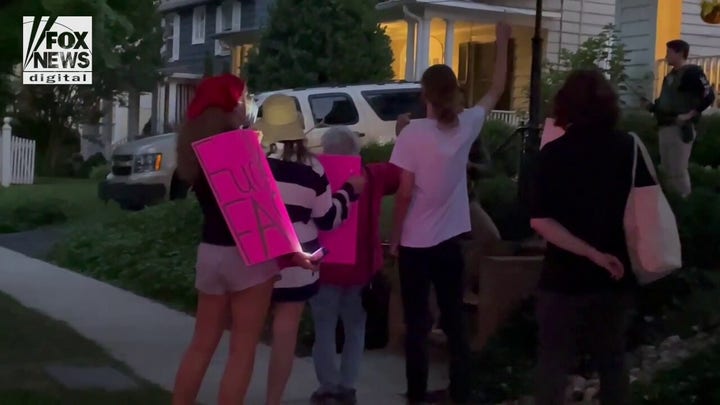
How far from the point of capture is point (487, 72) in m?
24.5

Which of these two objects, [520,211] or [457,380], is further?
[520,211]

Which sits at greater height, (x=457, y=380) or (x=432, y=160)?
(x=432, y=160)

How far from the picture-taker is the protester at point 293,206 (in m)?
6.16

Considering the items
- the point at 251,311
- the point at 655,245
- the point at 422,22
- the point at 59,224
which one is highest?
the point at 422,22

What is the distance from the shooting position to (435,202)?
21.4 ft

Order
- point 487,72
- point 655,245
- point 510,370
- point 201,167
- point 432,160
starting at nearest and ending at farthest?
1. point 655,245
2. point 201,167
3. point 432,160
4. point 510,370
5. point 487,72

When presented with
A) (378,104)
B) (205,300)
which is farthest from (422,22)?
(205,300)

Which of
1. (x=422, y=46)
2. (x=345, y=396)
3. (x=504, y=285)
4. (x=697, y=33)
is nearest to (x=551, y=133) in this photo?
(x=345, y=396)

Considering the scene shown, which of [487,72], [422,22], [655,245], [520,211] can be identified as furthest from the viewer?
[487,72]

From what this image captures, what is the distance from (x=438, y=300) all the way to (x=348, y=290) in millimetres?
496

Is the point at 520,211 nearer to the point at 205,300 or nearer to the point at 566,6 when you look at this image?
the point at 205,300

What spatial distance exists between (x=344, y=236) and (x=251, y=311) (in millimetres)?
924

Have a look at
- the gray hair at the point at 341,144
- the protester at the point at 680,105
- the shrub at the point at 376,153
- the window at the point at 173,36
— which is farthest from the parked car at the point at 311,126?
the window at the point at 173,36

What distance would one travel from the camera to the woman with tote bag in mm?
5156
